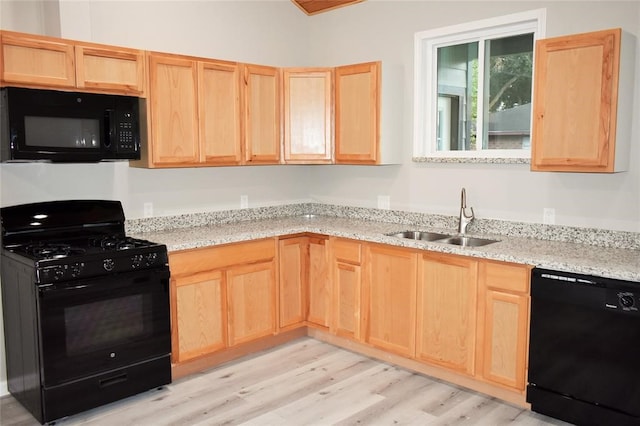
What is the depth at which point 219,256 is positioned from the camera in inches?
149

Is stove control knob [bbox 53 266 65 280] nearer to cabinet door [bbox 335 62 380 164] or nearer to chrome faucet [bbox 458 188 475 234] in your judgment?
cabinet door [bbox 335 62 380 164]

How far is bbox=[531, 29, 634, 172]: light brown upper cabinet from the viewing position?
2.95 metres

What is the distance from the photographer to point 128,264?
3.22 metres

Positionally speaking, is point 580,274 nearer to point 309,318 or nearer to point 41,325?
point 309,318

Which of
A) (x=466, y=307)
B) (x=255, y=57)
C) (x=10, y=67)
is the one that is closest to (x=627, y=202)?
(x=466, y=307)

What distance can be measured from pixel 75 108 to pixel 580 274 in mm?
2972

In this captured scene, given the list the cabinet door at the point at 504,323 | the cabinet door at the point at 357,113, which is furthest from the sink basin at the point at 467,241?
the cabinet door at the point at 357,113

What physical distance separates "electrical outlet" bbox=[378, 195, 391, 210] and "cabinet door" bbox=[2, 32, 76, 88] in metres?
2.46

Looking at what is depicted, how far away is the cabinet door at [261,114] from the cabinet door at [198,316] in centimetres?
107

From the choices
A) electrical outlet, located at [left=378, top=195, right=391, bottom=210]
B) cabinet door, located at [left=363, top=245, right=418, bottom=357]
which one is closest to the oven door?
cabinet door, located at [left=363, top=245, right=418, bottom=357]

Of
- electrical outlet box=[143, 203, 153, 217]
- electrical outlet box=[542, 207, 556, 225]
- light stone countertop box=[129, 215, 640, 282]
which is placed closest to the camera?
light stone countertop box=[129, 215, 640, 282]

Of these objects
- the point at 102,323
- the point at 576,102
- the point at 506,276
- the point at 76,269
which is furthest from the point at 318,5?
the point at 102,323

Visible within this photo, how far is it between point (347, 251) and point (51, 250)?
1.97 m

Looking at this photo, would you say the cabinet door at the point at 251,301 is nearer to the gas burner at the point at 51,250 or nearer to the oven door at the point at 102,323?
the oven door at the point at 102,323
